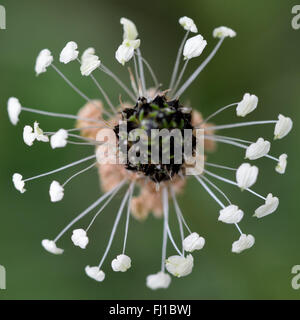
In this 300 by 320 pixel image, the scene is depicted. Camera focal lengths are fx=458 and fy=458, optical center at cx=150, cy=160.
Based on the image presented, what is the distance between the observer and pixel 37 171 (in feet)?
12.2

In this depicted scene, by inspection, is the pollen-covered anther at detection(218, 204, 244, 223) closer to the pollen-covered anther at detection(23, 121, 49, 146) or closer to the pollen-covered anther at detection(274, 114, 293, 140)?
the pollen-covered anther at detection(274, 114, 293, 140)

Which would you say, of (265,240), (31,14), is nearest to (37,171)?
(31,14)

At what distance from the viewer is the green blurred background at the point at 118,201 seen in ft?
11.7

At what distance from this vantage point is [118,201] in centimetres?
392

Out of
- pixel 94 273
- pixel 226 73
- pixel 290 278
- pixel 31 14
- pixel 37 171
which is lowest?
pixel 94 273

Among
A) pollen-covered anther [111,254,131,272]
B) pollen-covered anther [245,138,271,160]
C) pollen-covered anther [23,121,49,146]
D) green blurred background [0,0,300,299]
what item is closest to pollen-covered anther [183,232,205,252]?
pollen-covered anther [111,254,131,272]

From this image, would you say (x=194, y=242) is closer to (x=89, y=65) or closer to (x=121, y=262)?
(x=121, y=262)

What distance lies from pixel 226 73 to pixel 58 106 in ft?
4.76

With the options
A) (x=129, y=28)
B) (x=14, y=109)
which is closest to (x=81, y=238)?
(x=14, y=109)

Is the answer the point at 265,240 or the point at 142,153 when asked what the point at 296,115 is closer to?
the point at 265,240

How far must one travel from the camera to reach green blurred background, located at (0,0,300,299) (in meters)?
3.58

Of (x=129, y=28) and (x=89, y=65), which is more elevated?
(x=129, y=28)

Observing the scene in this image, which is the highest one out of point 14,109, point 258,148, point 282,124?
point 14,109

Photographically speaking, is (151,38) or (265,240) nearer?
(265,240)
